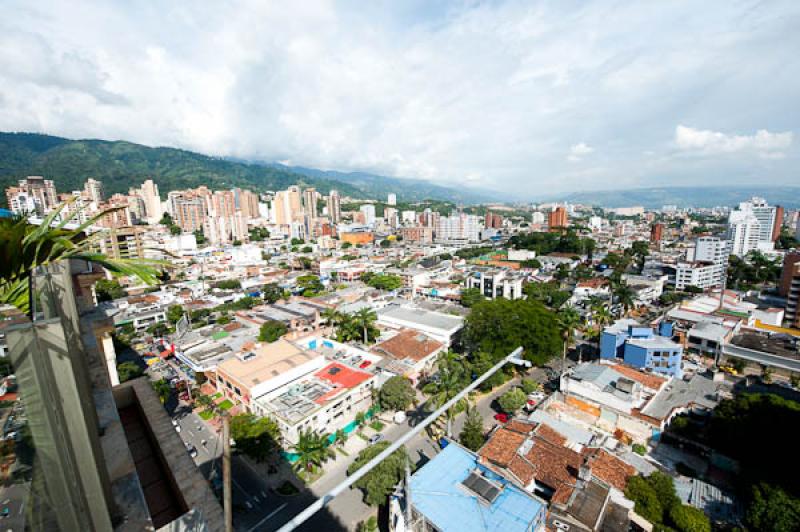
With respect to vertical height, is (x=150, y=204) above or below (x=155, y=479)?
above

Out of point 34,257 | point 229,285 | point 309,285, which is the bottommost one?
point 309,285

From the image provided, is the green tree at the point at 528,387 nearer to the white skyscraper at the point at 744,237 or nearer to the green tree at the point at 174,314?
the green tree at the point at 174,314

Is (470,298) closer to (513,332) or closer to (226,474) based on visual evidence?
(513,332)

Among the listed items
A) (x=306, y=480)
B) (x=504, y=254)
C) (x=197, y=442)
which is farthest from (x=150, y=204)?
(x=306, y=480)

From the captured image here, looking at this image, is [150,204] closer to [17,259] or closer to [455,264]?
[455,264]

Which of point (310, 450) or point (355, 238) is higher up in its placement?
point (355, 238)

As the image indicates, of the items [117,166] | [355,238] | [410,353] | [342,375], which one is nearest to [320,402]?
[342,375]
